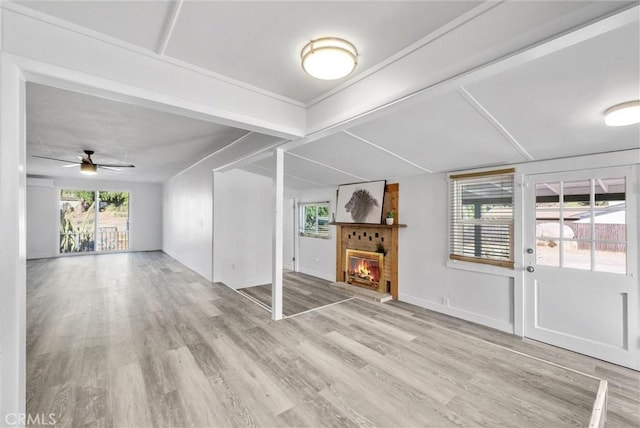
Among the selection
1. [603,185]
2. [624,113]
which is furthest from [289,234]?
[624,113]

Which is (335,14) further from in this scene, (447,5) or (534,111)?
(534,111)

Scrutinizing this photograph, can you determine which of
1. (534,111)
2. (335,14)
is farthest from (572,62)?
(335,14)

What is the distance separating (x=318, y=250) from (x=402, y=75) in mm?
4708

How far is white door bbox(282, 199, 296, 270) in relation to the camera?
7.12 meters

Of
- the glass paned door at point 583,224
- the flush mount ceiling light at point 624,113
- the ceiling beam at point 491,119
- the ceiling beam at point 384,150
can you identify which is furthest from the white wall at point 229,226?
the flush mount ceiling light at point 624,113

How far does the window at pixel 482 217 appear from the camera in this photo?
3463 mm

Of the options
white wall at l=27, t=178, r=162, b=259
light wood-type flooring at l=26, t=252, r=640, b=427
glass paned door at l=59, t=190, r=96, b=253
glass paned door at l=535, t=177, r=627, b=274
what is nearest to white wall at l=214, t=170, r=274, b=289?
light wood-type flooring at l=26, t=252, r=640, b=427

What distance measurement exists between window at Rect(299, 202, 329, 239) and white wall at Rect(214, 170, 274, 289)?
2.91ft

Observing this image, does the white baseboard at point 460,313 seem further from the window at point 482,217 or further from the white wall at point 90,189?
the white wall at point 90,189

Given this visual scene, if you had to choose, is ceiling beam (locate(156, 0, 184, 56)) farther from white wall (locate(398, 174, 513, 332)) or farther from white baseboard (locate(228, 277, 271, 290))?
white baseboard (locate(228, 277, 271, 290))

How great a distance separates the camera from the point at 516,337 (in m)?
3.25

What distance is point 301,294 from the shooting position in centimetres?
495

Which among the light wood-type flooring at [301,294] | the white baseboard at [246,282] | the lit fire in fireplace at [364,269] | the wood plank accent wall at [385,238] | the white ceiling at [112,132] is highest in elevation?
the white ceiling at [112,132]

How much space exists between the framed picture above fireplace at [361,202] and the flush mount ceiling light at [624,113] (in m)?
2.96
